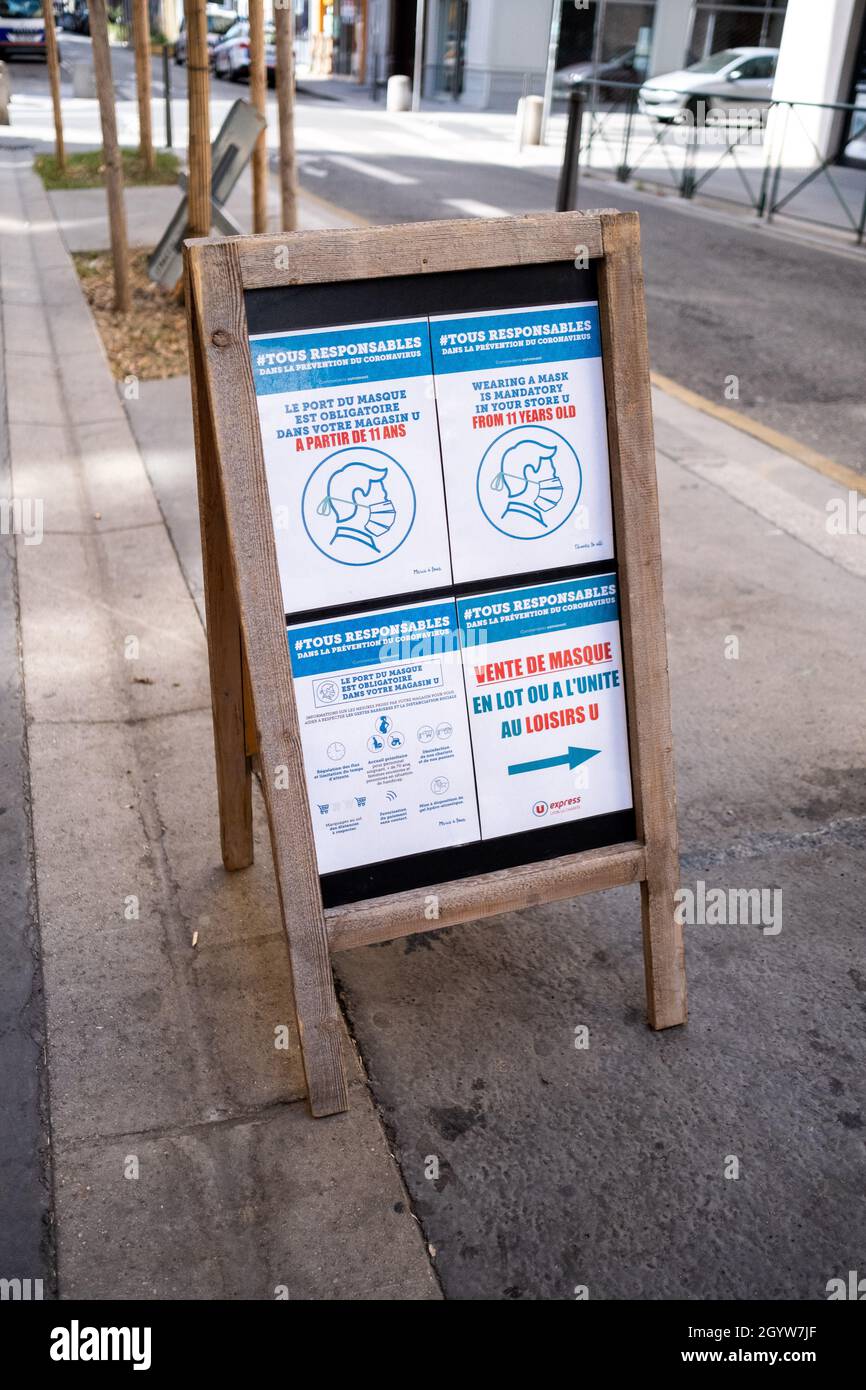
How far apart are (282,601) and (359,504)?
25cm

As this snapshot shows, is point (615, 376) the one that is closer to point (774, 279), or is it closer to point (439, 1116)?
point (439, 1116)

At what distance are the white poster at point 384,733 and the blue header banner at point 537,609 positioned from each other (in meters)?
0.05

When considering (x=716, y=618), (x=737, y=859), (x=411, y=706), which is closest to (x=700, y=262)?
(x=716, y=618)

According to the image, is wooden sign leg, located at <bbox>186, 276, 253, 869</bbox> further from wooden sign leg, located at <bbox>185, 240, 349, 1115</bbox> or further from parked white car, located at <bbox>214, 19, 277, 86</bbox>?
parked white car, located at <bbox>214, 19, 277, 86</bbox>

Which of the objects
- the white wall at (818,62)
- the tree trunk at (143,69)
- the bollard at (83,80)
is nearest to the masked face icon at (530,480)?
the tree trunk at (143,69)

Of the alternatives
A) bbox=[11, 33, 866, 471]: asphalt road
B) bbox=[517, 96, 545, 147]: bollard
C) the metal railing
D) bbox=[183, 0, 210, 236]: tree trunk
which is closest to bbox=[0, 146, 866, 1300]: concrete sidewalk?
bbox=[11, 33, 866, 471]: asphalt road

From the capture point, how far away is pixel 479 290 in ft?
8.09

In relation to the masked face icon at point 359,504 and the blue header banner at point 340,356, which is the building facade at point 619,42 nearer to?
the blue header banner at point 340,356

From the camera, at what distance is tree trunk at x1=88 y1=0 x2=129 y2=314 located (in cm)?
845

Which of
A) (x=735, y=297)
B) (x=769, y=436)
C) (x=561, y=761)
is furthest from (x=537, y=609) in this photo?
(x=735, y=297)

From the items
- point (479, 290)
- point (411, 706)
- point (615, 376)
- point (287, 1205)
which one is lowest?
point (287, 1205)

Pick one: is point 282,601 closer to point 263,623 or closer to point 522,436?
point 263,623

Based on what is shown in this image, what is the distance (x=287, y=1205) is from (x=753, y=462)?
17.4 feet

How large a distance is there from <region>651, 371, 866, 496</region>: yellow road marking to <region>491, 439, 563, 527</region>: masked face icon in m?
4.26
